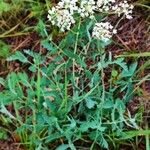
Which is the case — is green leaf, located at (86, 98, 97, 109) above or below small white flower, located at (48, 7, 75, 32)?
below

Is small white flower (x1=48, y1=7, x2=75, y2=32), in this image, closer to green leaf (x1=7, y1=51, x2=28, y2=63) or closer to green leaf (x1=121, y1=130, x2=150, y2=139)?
green leaf (x1=7, y1=51, x2=28, y2=63)

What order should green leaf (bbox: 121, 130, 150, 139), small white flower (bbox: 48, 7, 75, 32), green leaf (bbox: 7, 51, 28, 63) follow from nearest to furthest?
small white flower (bbox: 48, 7, 75, 32)
green leaf (bbox: 121, 130, 150, 139)
green leaf (bbox: 7, 51, 28, 63)

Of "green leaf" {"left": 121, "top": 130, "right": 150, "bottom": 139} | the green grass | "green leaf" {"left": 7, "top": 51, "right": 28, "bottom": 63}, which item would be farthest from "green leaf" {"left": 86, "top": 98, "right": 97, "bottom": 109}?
"green leaf" {"left": 7, "top": 51, "right": 28, "bottom": 63}

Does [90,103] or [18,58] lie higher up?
[18,58]

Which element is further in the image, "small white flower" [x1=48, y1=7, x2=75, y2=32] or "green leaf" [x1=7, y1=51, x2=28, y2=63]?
"green leaf" [x1=7, y1=51, x2=28, y2=63]

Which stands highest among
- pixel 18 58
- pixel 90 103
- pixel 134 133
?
pixel 18 58

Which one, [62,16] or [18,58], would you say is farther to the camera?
[18,58]

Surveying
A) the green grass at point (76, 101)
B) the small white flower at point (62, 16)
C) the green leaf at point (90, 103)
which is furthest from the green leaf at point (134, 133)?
the small white flower at point (62, 16)

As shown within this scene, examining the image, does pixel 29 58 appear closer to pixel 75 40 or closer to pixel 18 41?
pixel 18 41

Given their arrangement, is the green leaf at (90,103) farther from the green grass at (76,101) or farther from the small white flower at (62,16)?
the small white flower at (62,16)

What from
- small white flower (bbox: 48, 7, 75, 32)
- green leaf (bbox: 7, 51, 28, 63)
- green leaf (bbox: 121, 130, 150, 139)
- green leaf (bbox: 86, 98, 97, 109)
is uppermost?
small white flower (bbox: 48, 7, 75, 32)

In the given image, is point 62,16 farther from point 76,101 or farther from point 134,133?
point 134,133

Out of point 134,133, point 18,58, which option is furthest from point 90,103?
point 18,58
